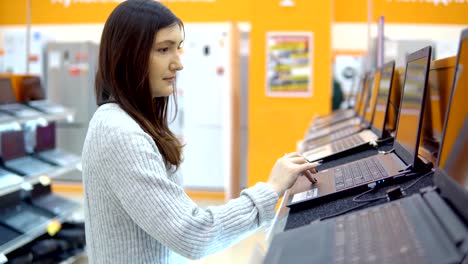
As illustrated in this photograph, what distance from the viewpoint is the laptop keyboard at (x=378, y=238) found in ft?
2.59

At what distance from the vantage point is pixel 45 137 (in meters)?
4.39

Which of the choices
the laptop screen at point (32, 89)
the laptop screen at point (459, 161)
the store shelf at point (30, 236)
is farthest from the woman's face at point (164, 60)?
the laptop screen at point (32, 89)

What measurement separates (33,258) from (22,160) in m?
0.76

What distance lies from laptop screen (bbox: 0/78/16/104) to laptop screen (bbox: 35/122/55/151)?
41 centimetres

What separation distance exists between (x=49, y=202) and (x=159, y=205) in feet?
10.8

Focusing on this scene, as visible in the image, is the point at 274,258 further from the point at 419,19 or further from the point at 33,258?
the point at 419,19

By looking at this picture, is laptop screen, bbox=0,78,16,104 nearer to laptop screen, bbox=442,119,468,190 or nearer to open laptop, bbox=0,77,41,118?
open laptop, bbox=0,77,41,118

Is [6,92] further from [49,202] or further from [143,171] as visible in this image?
[143,171]

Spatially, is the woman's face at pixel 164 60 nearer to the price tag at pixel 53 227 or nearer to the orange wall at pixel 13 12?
the price tag at pixel 53 227

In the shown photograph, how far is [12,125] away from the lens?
3.61 metres

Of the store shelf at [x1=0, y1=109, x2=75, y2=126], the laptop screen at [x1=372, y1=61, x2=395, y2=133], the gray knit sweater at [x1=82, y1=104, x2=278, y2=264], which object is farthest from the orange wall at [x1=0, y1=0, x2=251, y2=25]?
the gray knit sweater at [x1=82, y1=104, x2=278, y2=264]

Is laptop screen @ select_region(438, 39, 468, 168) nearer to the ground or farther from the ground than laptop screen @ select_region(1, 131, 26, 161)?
farther from the ground

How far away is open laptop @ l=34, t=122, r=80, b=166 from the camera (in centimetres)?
420

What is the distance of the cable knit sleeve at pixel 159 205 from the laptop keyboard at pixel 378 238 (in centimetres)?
30
